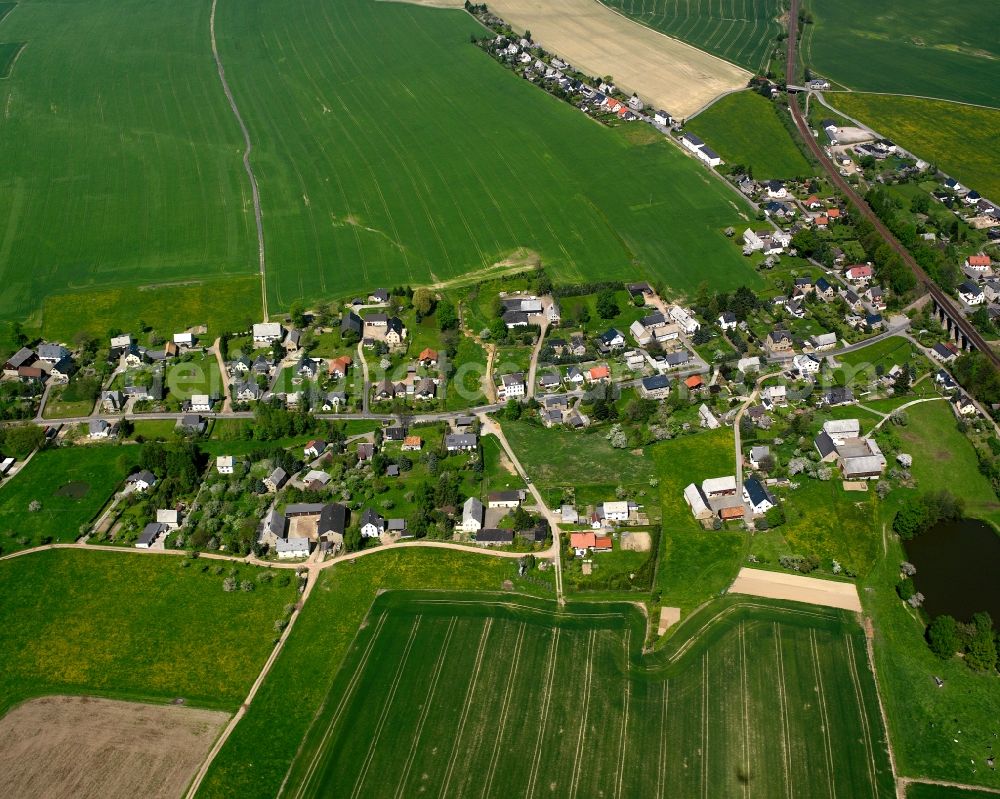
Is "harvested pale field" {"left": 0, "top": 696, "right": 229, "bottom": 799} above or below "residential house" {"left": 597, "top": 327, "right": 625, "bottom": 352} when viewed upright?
below

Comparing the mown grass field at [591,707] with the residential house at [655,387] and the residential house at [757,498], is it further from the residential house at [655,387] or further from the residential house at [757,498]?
the residential house at [655,387]

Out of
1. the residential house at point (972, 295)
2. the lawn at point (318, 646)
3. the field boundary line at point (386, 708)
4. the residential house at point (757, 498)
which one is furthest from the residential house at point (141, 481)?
the residential house at point (972, 295)

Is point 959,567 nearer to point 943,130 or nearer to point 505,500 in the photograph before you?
point 505,500

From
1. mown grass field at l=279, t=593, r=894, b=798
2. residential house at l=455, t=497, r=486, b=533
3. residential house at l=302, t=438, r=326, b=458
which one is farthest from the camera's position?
residential house at l=302, t=438, r=326, b=458

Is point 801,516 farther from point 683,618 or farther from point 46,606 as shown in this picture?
point 46,606

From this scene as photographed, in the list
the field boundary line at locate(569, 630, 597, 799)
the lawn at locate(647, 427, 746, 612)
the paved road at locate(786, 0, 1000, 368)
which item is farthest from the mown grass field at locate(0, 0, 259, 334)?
the paved road at locate(786, 0, 1000, 368)

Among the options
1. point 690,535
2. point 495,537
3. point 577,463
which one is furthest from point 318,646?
point 690,535

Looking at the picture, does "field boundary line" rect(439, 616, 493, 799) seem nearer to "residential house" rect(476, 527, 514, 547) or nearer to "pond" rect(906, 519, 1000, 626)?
"residential house" rect(476, 527, 514, 547)
